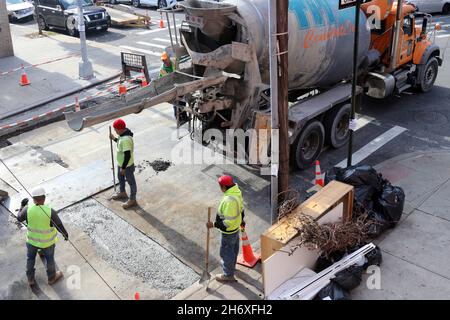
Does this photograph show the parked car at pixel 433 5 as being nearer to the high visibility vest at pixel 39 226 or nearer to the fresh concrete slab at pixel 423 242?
the fresh concrete slab at pixel 423 242

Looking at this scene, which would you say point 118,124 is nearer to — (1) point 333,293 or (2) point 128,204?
(2) point 128,204

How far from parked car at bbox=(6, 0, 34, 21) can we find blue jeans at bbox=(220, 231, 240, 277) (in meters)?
A: 23.4

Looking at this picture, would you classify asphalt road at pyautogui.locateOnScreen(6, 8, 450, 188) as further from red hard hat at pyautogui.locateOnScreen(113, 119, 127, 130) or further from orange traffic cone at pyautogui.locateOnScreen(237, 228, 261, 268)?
red hard hat at pyautogui.locateOnScreen(113, 119, 127, 130)

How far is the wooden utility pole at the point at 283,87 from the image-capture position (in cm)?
662

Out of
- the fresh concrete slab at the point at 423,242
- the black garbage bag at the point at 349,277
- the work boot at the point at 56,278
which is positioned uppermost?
the black garbage bag at the point at 349,277

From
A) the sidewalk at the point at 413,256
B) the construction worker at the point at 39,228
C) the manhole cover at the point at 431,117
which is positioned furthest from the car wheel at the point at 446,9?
the construction worker at the point at 39,228

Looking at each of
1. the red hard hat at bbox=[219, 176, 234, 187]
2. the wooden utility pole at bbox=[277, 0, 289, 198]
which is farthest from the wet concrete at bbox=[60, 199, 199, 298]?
the wooden utility pole at bbox=[277, 0, 289, 198]

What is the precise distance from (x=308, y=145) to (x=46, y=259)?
558 cm

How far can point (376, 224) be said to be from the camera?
289 inches

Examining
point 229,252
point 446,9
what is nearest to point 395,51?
point 229,252

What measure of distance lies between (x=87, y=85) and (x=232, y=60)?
7.72 meters

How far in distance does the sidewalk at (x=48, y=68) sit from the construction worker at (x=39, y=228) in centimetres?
709

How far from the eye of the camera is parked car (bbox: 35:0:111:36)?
2134cm
